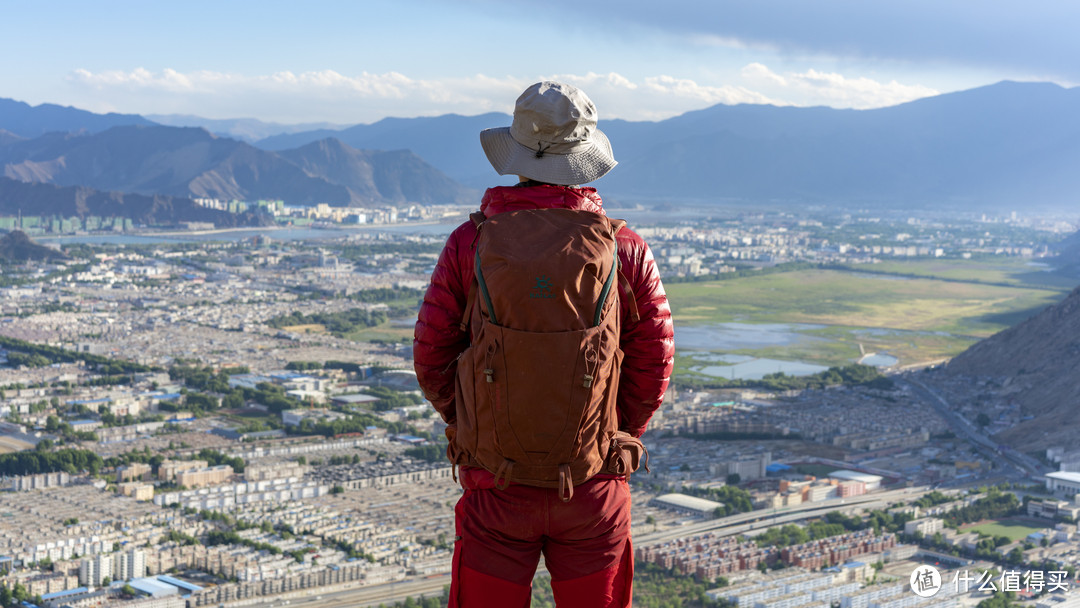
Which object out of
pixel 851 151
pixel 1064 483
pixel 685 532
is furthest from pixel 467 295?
pixel 851 151

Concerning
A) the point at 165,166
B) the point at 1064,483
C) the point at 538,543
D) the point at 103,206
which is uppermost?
the point at 165,166

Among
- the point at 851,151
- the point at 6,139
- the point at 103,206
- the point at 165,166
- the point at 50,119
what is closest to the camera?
the point at 103,206

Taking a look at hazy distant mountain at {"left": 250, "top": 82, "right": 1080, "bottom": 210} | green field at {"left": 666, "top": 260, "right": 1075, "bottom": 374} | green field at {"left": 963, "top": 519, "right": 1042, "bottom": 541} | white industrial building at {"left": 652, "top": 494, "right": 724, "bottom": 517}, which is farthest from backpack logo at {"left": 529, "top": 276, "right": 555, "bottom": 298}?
hazy distant mountain at {"left": 250, "top": 82, "right": 1080, "bottom": 210}

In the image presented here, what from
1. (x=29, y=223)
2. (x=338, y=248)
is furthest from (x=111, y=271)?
(x=29, y=223)

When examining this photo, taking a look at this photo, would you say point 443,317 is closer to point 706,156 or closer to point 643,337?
point 643,337

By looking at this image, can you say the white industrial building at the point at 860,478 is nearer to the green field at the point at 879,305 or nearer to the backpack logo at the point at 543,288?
the green field at the point at 879,305
